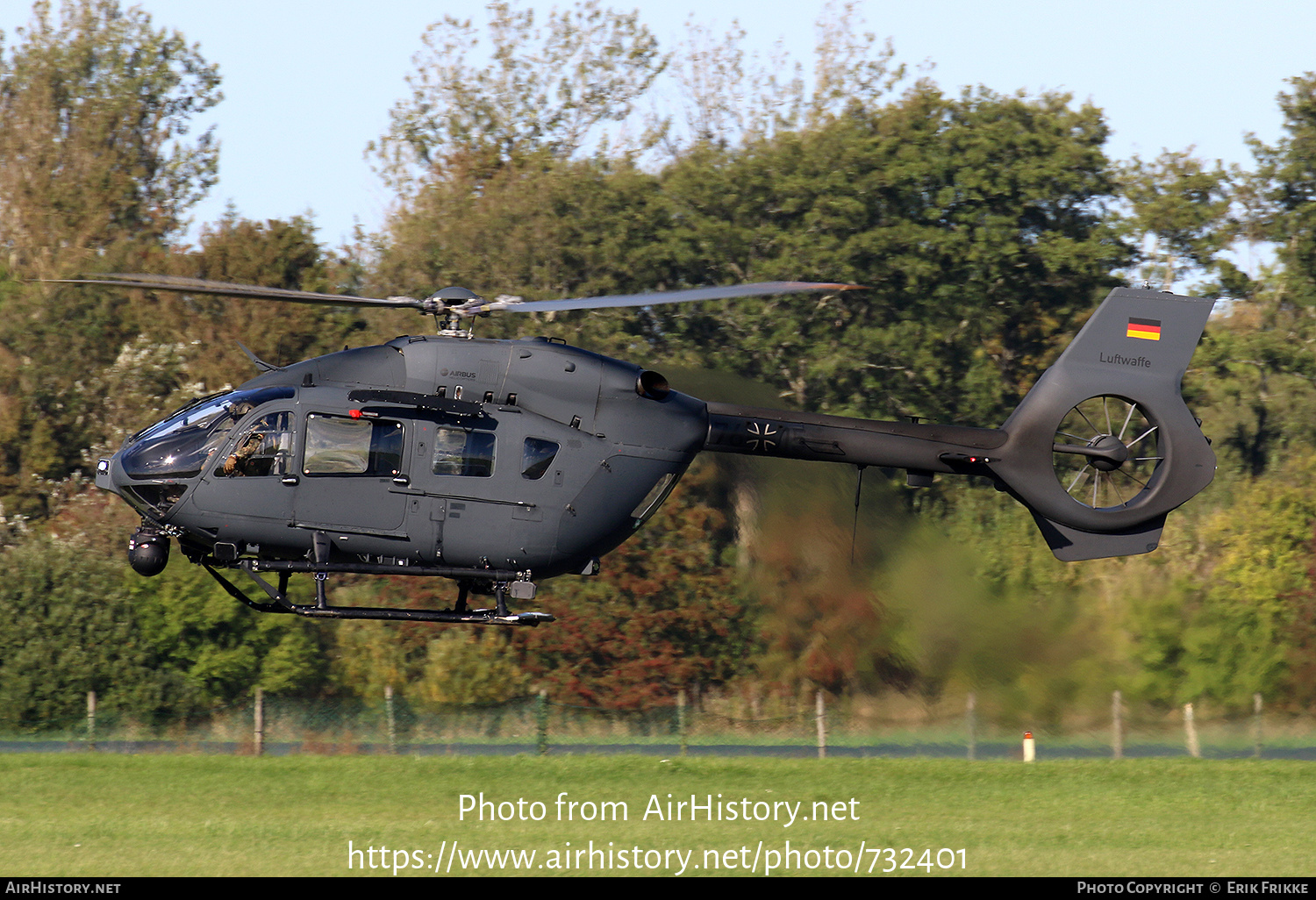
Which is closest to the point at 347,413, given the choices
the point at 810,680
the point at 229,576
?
the point at 810,680

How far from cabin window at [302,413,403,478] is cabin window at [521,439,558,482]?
1.30 m

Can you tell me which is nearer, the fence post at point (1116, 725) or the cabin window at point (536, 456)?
the cabin window at point (536, 456)

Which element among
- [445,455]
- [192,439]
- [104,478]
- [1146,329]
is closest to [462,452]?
[445,455]

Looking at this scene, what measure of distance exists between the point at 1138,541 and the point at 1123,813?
6.89 metres

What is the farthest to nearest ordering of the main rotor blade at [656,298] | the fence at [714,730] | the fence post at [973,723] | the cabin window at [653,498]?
the fence at [714,730] < the fence post at [973,723] < the cabin window at [653,498] < the main rotor blade at [656,298]

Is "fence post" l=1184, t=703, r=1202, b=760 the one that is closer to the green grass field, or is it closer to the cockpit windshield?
the green grass field

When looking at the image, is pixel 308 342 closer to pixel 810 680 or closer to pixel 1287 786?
pixel 810 680

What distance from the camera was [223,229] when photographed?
4422cm

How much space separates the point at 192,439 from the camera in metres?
15.0

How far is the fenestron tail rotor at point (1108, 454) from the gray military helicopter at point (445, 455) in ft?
0.24

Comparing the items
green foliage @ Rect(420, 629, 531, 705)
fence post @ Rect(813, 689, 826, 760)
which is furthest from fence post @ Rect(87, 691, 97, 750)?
fence post @ Rect(813, 689, 826, 760)

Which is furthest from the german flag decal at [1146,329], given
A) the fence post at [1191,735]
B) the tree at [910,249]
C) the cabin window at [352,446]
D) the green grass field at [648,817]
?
the tree at [910,249]

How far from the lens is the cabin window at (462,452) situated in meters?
15.2

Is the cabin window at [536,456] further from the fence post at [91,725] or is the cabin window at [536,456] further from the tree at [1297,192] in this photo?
the tree at [1297,192]
